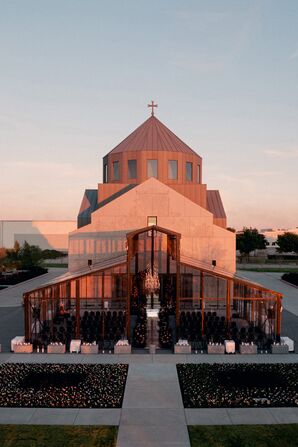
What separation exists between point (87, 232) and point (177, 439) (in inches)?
1074

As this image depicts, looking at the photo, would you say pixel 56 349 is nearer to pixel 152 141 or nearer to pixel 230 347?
pixel 230 347

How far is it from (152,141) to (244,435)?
138 ft

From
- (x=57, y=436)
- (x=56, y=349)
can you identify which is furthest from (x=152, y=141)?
(x=57, y=436)

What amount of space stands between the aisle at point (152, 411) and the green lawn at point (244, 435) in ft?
1.53

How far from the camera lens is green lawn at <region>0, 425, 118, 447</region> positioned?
41.9 ft

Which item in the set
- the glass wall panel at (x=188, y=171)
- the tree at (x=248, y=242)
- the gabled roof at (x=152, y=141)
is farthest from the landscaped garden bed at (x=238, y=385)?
the tree at (x=248, y=242)

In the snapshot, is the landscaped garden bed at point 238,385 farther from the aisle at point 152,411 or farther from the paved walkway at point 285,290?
the paved walkway at point 285,290

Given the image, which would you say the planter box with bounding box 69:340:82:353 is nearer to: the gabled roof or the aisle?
Result: the aisle

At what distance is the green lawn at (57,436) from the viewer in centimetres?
1277

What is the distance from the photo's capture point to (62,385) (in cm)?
1759

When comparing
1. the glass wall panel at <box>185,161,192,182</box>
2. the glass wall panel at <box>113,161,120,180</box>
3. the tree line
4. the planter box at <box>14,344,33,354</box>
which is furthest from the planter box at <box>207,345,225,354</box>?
the tree line

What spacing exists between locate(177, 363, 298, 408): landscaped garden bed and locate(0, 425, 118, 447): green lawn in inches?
152

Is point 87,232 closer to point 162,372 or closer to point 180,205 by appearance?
point 180,205

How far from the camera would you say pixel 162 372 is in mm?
19656
